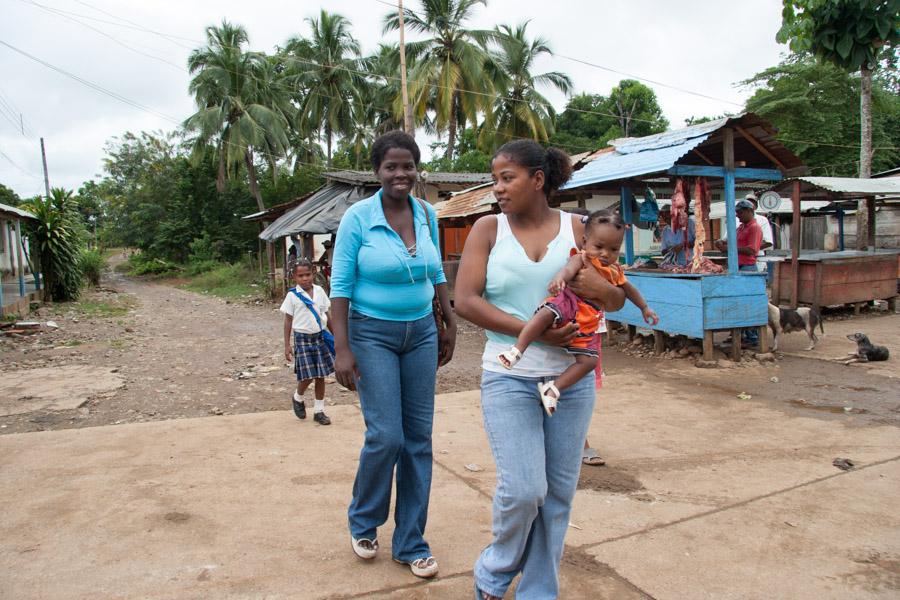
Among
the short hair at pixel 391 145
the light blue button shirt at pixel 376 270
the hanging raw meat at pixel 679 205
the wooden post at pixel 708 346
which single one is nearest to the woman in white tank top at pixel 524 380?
the light blue button shirt at pixel 376 270

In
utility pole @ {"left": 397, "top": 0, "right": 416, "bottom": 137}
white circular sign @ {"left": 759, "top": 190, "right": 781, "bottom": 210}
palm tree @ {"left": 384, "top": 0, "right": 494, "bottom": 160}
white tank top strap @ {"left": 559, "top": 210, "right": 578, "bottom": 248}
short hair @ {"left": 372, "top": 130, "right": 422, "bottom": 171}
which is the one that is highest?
palm tree @ {"left": 384, "top": 0, "right": 494, "bottom": 160}

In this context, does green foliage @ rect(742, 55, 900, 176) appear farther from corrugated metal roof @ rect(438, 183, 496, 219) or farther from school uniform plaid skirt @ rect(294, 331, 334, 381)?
school uniform plaid skirt @ rect(294, 331, 334, 381)

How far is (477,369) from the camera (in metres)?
7.84

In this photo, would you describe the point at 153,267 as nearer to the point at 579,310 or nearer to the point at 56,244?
the point at 56,244

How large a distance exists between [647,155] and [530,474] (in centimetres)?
647

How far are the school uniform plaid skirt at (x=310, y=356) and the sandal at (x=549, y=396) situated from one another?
3.25m

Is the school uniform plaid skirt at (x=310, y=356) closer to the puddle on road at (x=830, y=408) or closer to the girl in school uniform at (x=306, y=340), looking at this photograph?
the girl in school uniform at (x=306, y=340)

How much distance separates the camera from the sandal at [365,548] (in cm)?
267

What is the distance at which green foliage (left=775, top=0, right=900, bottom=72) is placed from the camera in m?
3.67

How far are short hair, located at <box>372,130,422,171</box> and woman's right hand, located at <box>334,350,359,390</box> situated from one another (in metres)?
0.78

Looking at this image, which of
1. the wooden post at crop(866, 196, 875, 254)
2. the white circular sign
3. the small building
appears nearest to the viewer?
the wooden post at crop(866, 196, 875, 254)

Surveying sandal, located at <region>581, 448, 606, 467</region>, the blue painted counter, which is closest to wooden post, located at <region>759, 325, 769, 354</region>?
the blue painted counter

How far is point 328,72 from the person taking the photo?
101 feet

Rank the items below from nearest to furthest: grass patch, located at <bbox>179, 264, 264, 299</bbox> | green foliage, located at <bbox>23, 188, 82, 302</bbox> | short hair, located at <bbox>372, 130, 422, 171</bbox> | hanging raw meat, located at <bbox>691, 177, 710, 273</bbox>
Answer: short hair, located at <bbox>372, 130, 422, 171</bbox>, hanging raw meat, located at <bbox>691, 177, 710, 273</bbox>, green foliage, located at <bbox>23, 188, 82, 302</bbox>, grass patch, located at <bbox>179, 264, 264, 299</bbox>
